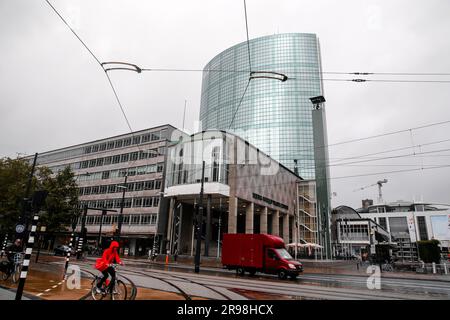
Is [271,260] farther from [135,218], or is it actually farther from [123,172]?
[123,172]

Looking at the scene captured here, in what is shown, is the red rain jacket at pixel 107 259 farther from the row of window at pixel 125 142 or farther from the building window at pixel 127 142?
the building window at pixel 127 142

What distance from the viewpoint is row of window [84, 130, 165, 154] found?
5475cm

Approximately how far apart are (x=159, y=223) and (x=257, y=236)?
31851 mm

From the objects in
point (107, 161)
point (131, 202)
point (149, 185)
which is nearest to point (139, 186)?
point (149, 185)

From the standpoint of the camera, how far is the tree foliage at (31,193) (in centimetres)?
3700

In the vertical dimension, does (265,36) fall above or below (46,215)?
above

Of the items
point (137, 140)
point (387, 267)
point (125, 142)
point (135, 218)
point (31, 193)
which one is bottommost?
point (387, 267)

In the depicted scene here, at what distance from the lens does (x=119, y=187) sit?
4753 cm

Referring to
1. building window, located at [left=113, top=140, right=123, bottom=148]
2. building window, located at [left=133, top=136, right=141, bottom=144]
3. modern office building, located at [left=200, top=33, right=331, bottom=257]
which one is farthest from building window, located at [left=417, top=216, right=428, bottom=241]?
building window, located at [left=113, top=140, right=123, bottom=148]

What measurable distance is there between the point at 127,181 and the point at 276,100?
5599 centimetres

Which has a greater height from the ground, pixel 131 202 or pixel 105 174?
pixel 105 174
